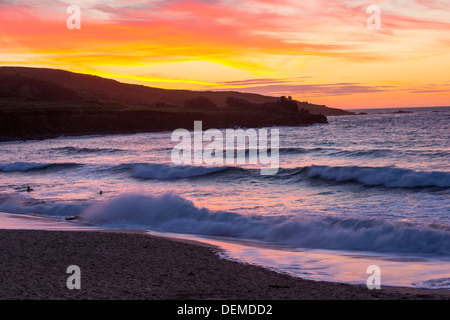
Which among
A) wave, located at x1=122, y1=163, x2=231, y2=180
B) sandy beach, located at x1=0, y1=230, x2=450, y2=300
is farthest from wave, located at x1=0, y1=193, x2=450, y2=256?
wave, located at x1=122, y1=163, x2=231, y2=180

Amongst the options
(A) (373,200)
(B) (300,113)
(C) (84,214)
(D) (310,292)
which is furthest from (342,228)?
(B) (300,113)

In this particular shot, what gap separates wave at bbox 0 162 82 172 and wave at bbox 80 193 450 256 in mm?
18615

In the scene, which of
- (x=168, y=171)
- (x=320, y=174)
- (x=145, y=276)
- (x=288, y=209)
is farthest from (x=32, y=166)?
(x=145, y=276)

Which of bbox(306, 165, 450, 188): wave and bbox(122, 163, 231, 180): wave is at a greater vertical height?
bbox(306, 165, 450, 188): wave

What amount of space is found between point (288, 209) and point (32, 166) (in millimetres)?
26253

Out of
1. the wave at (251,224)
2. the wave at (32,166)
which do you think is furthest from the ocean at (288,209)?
the wave at (32,166)

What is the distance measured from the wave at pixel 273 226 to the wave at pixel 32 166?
18.6 meters

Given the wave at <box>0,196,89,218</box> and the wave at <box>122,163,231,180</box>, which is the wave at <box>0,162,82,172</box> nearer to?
the wave at <box>122,163,231,180</box>

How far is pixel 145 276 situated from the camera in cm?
963

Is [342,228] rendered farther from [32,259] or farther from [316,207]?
[32,259]

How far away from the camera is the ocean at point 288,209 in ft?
40.4

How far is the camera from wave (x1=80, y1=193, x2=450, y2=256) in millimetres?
13500
